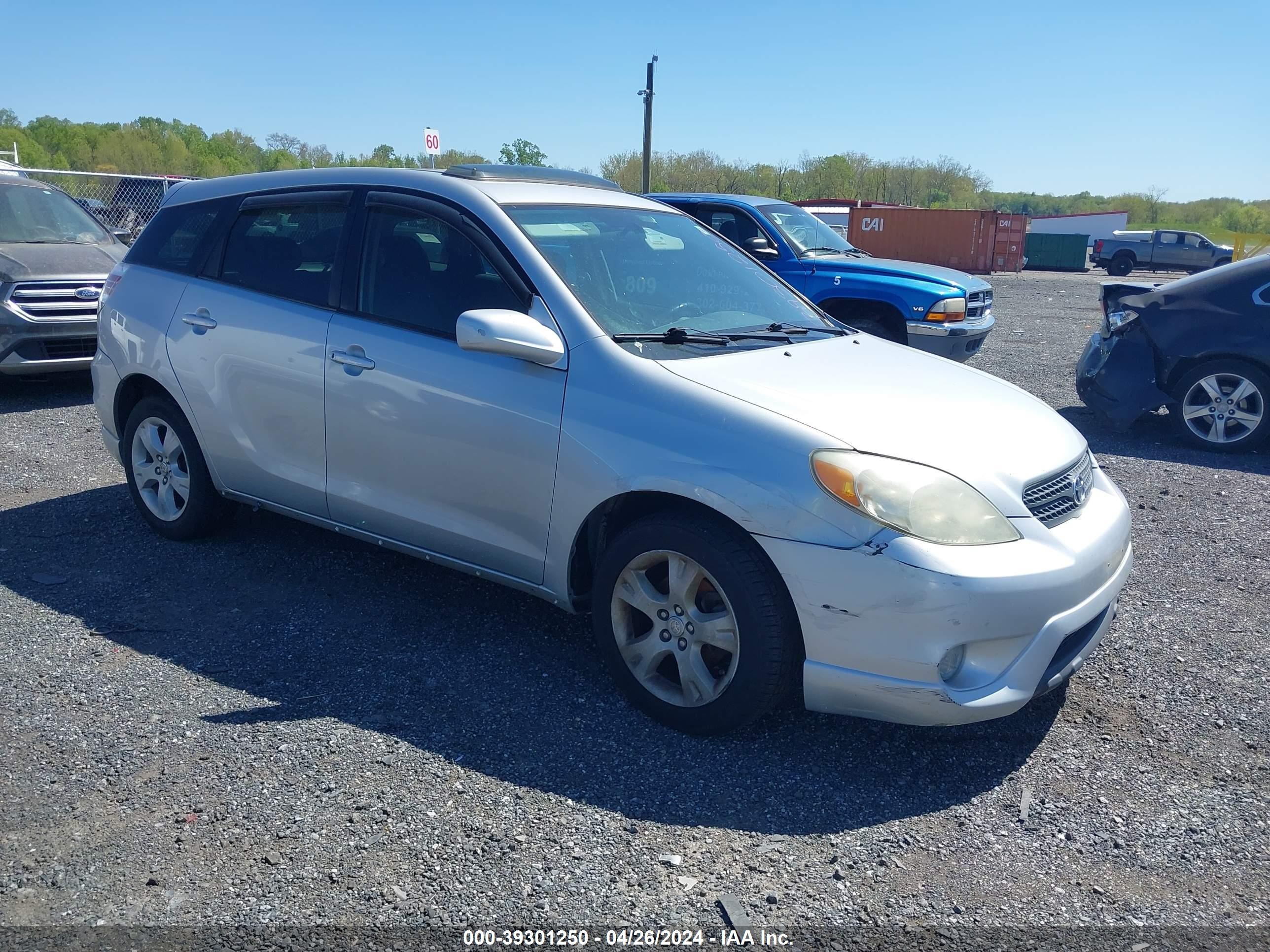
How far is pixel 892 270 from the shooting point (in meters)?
9.67

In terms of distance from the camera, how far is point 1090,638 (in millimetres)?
3436

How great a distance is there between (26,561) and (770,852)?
402cm

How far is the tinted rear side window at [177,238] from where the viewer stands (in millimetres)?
4988

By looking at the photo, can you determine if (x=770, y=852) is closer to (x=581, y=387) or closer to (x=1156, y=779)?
(x=1156, y=779)

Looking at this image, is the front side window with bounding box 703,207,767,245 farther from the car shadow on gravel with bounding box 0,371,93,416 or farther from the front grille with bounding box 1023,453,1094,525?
the front grille with bounding box 1023,453,1094,525

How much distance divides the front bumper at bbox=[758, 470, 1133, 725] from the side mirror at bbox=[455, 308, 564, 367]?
3.40 feet

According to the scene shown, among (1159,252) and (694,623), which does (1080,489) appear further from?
(1159,252)

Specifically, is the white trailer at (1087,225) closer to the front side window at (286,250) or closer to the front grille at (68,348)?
the front grille at (68,348)

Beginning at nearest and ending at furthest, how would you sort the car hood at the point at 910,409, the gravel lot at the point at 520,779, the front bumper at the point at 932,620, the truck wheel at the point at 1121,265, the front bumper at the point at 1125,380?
the gravel lot at the point at 520,779, the front bumper at the point at 932,620, the car hood at the point at 910,409, the front bumper at the point at 1125,380, the truck wheel at the point at 1121,265

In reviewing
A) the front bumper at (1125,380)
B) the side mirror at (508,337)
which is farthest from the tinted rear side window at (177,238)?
the front bumper at (1125,380)

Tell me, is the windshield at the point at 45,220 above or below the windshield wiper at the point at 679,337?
above

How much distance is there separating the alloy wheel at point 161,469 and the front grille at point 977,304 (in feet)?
23.1

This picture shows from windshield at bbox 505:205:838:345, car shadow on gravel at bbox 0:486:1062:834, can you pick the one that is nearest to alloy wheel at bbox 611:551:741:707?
car shadow on gravel at bbox 0:486:1062:834

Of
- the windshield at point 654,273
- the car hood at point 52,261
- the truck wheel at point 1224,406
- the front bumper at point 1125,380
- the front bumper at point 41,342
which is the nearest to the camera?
the windshield at point 654,273
